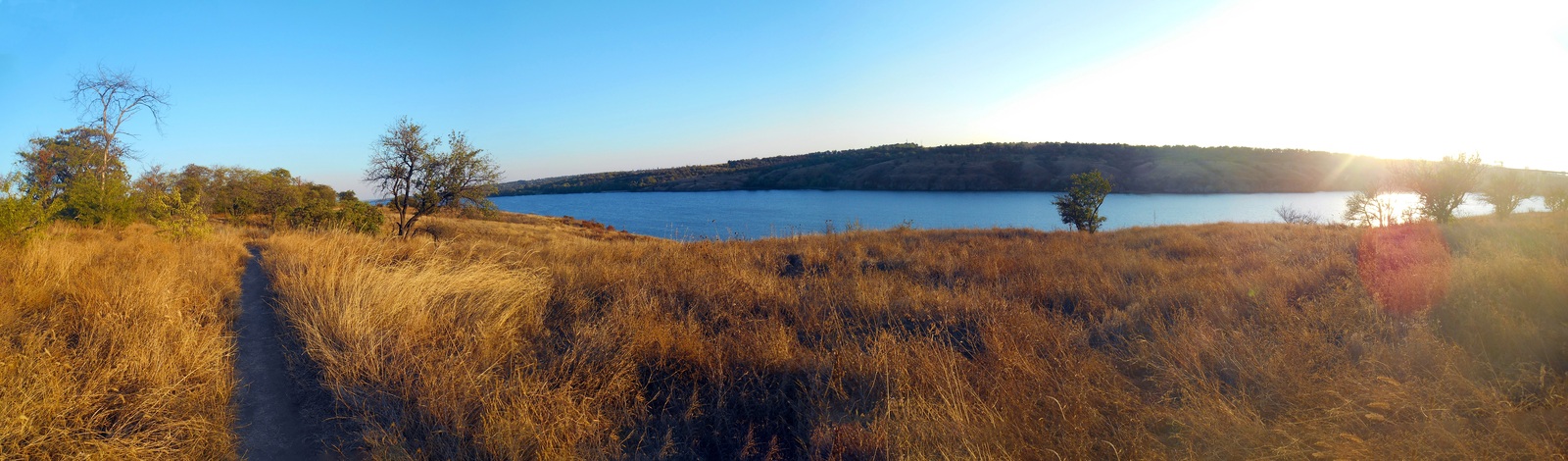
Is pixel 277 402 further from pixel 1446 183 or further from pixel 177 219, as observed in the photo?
pixel 1446 183

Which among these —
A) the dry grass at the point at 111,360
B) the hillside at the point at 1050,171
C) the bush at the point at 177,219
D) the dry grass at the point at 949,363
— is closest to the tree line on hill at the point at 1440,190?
the dry grass at the point at 949,363

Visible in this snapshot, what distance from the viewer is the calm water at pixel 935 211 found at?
3906 cm

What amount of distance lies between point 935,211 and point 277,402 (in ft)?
155

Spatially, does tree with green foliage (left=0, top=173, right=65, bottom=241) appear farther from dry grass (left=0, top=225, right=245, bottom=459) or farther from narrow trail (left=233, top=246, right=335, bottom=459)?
narrow trail (left=233, top=246, right=335, bottom=459)

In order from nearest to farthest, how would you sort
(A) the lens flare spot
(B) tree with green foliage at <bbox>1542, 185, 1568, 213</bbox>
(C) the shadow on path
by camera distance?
(C) the shadow on path < (A) the lens flare spot < (B) tree with green foliage at <bbox>1542, 185, 1568, 213</bbox>

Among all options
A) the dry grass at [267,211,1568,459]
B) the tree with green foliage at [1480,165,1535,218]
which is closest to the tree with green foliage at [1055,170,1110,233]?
the tree with green foliage at [1480,165,1535,218]

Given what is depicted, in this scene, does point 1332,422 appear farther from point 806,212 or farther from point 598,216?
point 598,216

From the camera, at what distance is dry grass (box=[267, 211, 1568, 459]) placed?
2713 millimetres

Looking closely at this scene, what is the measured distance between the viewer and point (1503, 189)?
64.7 ft

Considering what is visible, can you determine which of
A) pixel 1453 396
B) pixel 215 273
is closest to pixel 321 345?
pixel 215 273

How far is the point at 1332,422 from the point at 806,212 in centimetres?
4670

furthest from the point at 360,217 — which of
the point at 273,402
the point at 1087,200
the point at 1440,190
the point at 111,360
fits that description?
the point at 1440,190

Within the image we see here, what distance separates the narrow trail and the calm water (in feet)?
96.0

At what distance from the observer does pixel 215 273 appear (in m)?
6.27
